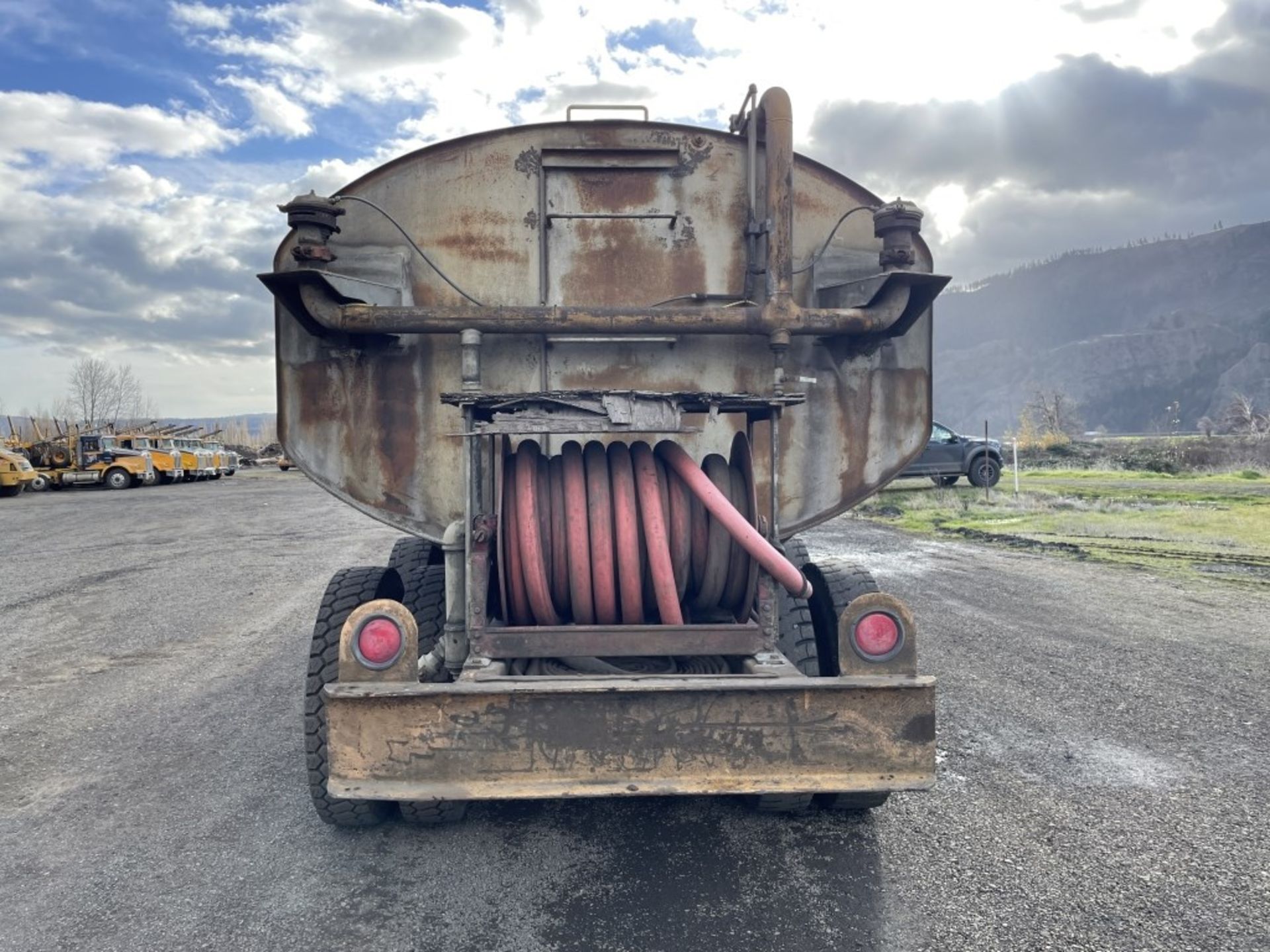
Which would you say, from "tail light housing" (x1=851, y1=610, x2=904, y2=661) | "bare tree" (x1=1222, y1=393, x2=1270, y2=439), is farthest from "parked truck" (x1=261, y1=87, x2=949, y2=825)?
"bare tree" (x1=1222, y1=393, x2=1270, y2=439)

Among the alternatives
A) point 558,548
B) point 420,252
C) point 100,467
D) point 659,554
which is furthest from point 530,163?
point 100,467

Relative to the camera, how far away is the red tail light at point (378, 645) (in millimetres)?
2531

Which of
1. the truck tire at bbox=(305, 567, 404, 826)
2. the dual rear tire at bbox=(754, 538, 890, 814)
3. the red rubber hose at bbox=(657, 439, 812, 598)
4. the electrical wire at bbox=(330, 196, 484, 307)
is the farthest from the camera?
the electrical wire at bbox=(330, 196, 484, 307)

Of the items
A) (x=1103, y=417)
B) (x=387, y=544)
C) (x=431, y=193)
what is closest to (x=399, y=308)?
(x=431, y=193)

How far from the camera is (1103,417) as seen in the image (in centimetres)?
15762

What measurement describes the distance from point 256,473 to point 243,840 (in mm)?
37942

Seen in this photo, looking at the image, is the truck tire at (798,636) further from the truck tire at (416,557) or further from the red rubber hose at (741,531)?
the truck tire at (416,557)

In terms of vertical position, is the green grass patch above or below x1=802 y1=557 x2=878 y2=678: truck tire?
below

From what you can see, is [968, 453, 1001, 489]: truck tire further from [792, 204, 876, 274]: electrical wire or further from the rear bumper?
the rear bumper

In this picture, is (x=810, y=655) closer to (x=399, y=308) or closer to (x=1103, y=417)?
(x=399, y=308)

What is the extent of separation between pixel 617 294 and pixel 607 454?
1124 mm

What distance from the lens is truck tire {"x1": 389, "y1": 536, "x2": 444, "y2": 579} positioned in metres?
4.37

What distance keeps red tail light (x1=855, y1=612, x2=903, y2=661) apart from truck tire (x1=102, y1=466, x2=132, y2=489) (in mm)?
29569

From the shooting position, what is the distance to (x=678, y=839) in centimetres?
299
